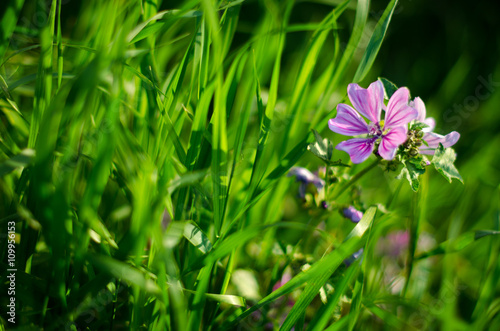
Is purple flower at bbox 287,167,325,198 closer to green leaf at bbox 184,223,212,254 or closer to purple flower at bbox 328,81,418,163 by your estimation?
purple flower at bbox 328,81,418,163

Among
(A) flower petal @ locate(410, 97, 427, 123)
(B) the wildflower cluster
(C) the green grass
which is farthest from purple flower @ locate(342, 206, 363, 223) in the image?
(A) flower petal @ locate(410, 97, 427, 123)

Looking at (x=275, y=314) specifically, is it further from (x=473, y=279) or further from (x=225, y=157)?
(x=473, y=279)

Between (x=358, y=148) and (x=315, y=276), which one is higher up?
(x=358, y=148)

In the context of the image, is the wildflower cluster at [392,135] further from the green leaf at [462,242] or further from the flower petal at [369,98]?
the green leaf at [462,242]

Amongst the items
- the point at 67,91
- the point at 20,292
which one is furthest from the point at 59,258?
the point at 67,91

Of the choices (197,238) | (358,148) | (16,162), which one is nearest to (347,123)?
(358,148)

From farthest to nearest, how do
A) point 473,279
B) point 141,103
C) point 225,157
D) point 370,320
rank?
point 473,279
point 370,320
point 141,103
point 225,157

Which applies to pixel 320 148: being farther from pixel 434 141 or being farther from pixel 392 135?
pixel 434 141
